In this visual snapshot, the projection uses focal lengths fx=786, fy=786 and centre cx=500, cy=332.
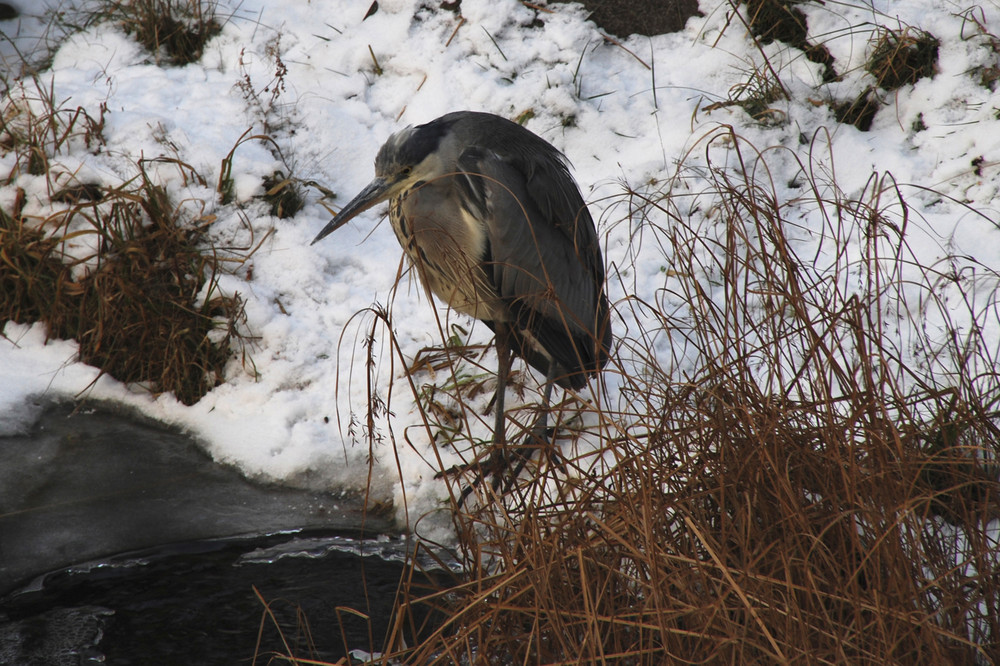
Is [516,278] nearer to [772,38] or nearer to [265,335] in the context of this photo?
[265,335]

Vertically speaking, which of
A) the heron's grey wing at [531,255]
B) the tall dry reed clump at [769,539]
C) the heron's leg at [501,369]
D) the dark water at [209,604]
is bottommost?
the dark water at [209,604]

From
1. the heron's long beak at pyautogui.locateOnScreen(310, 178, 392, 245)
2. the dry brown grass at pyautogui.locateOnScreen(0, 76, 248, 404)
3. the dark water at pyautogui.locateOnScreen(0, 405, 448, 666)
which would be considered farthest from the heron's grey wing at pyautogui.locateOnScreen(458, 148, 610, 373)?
the dry brown grass at pyautogui.locateOnScreen(0, 76, 248, 404)

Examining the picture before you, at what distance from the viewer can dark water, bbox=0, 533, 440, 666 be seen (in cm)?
217

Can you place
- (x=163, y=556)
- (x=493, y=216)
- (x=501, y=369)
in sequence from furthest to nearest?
(x=501, y=369) → (x=493, y=216) → (x=163, y=556)

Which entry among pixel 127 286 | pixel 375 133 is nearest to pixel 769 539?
pixel 127 286

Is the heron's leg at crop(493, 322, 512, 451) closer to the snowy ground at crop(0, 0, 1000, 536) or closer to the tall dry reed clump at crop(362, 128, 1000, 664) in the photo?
the snowy ground at crop(0, 0, 1000, 536)

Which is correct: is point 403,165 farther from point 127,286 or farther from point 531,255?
point 127,286

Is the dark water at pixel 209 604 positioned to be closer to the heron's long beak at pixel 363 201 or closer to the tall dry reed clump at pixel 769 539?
the tall dry reed clump at pixel 769 539

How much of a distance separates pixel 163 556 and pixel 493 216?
60.2 inches

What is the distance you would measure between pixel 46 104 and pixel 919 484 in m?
3.85

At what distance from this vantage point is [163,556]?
2498 mm

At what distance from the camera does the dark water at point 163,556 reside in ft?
7.24

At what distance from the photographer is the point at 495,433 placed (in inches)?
106

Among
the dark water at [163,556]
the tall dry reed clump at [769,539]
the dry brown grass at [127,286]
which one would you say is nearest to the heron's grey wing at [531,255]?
the tall dry reed clump at [769,539]
